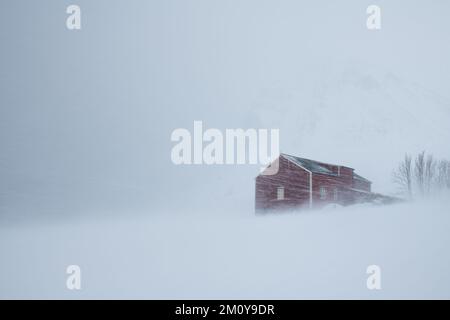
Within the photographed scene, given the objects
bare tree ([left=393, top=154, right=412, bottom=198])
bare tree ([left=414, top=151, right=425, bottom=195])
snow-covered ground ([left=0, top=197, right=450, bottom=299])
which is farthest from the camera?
bare tree ([left=393, top=154, right=412, bottom=198])

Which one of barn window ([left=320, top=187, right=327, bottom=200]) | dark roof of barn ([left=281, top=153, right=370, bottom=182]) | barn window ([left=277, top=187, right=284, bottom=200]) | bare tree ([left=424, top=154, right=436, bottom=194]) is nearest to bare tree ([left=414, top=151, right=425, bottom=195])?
bare tree ([left=424, top=154, right=436, bottom=194])

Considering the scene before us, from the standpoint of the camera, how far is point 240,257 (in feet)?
17.6

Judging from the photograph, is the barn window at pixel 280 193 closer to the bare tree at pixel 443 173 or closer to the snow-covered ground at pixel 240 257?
the snow-covered ground at pixel 240 257

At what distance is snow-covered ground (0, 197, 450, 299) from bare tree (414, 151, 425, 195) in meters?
0.34

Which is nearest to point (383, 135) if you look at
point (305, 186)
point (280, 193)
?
point (305, 186)

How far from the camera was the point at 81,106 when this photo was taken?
259 inches

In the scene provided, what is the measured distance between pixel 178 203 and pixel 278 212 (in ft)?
6.55

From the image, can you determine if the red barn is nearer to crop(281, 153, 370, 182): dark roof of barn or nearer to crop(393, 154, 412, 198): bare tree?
crop(281, 153, 370, 182): dark roof of barn

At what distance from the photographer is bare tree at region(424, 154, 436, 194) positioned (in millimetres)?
5945

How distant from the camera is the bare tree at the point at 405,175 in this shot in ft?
19.9

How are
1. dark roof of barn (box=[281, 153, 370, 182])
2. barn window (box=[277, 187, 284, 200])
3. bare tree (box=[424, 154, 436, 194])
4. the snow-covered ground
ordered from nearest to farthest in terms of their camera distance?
the snow-covered ground, bare tree (box=[424, 154, 436, 194]), barn window (box=[277, 187, 284, 200]), dark roof of barn (box=[281, 153, 370, 182])

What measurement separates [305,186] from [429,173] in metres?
2.42

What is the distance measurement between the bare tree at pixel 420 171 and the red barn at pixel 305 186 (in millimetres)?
753

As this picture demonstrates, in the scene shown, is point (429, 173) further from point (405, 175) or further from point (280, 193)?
point (280, 193)
